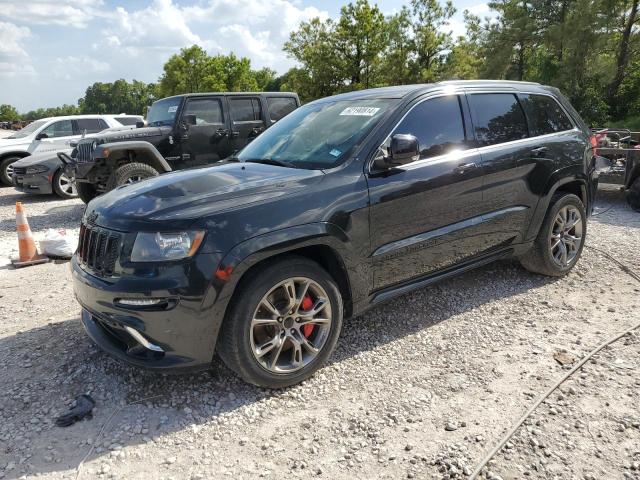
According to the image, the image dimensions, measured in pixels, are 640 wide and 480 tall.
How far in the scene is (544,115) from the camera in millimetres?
4629

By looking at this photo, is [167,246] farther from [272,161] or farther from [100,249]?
[272,161]

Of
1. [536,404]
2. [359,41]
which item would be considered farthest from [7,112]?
[536,404]

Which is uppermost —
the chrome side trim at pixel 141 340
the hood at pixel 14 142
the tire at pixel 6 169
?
the hood at pixel 14 142

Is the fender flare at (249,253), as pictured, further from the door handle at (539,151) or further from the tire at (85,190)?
the tire at (85,190)

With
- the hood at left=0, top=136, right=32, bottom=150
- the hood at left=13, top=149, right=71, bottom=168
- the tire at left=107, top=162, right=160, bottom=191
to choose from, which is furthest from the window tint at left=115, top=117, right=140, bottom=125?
the tire at left=107, top=162, right=160, bottom=191

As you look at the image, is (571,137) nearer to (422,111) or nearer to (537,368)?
(422,111)

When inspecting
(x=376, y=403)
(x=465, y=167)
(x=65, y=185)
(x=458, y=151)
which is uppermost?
(x=458, y=151)

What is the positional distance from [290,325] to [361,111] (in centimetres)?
170

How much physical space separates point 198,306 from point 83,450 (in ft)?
3.14

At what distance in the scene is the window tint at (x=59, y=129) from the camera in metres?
12.5

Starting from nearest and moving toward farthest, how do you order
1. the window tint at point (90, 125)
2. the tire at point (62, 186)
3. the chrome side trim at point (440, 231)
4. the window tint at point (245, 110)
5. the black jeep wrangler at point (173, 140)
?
the chrome side trim at point (440, 231), the black jeep wrangler at point (173, 140), the window tint at point (245, 110), the tire at point (62, 186), the window tint at point (90, 125)

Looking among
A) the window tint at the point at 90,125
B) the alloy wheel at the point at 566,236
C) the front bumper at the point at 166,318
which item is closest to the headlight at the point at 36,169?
the window tint at the point at 90,125

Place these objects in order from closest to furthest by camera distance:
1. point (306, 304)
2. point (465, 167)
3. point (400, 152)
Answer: point (306, 304), point (400, 152), point (465, 167)

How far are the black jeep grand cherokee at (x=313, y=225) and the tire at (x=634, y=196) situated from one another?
407cm
